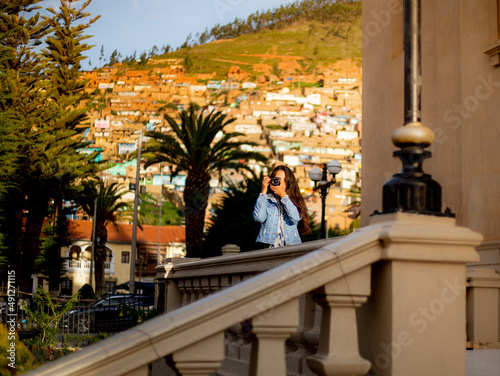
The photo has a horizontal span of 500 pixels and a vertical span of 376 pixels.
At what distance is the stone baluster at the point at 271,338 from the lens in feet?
10.6

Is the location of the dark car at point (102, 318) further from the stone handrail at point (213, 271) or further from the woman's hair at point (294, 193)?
the woman's hair at point (294, 193)

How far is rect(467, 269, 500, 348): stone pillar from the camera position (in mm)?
7328

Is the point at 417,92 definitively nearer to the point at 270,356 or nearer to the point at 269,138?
the point at 270,356

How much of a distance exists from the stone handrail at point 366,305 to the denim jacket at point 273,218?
11.6 feet

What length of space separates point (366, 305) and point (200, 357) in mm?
1012

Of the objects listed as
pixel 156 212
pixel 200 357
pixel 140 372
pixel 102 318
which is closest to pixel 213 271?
pixel 200 357

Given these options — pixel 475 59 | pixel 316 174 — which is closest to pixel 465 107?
pixel 475 59

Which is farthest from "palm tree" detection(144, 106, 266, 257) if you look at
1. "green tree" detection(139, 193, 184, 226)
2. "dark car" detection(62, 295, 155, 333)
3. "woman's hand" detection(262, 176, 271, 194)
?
"green tree" detection(139, 193, 184, 226)

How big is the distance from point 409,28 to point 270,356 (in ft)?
6.64

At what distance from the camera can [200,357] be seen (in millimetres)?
3066

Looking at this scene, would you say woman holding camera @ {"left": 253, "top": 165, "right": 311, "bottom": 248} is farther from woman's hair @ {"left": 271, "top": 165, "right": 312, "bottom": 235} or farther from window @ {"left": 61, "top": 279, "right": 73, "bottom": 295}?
window @ {"left": 61, "top": 279, "right": 73, "bottom": 295}

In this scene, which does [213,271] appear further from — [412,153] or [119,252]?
[119,252]

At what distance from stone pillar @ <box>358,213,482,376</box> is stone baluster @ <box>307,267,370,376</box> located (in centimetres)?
14

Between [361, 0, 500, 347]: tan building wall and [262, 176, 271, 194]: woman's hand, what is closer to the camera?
[262, 176, 271, 194]: woman's hand
